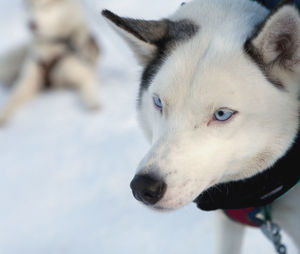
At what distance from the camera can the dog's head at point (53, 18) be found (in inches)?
196

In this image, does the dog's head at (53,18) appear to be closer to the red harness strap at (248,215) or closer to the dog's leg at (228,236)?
the dog's leg at (228,236)

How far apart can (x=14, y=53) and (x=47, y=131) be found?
5.23 feet

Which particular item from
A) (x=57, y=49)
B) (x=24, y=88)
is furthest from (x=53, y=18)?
(x=24, y=88)

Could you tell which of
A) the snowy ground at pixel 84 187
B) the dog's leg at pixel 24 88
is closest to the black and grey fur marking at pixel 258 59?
the snowy ground at pixel 84 187

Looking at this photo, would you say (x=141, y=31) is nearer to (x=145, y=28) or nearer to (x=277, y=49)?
(x=145, y=28)

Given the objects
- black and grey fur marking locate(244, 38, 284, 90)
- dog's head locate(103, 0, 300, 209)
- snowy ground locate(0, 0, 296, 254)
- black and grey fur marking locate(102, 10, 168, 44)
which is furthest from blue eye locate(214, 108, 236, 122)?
snowy ground locate(0, 0, 296, 254)

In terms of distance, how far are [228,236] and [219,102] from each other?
2.92 ft

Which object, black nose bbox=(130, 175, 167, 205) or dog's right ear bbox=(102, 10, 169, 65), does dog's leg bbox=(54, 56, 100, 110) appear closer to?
dog's right ear bbox=(102, 10, 169, 65)

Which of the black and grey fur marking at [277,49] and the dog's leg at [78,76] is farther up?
the black and grey fur marking at [277,49]

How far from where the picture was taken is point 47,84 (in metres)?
5.11

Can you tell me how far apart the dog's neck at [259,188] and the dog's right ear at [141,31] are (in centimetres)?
53

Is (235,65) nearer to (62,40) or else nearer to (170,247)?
(170,247)

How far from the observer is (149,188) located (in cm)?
144

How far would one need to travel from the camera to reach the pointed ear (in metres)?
1.43
